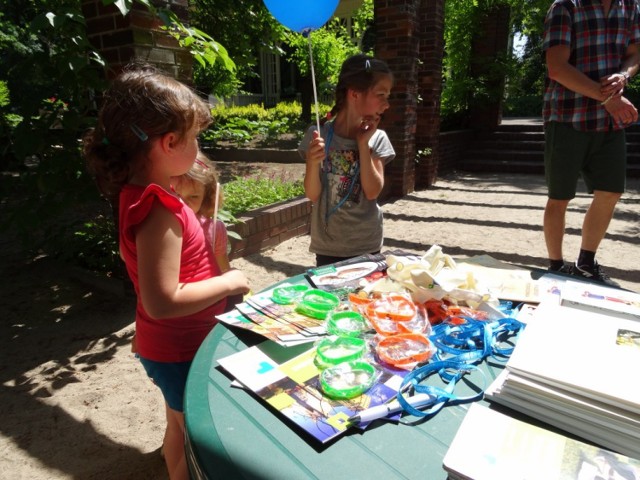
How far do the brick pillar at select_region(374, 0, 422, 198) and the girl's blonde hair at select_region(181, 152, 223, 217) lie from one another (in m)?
4.89

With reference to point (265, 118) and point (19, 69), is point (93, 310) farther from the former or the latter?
point (265, 118)

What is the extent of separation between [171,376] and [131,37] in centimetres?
234

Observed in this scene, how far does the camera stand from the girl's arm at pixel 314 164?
2.06 m

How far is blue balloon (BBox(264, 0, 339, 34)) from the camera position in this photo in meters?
2.17

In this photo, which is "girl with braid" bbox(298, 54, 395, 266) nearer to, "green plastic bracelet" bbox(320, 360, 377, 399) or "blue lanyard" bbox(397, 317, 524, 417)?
"blue lanyard" bbox(397, 317, 524, 417)

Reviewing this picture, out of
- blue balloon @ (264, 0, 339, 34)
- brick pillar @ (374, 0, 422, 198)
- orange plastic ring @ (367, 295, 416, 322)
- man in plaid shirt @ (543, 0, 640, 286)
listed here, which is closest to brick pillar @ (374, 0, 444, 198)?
brick pillar @ (374, 0, 422, 198)

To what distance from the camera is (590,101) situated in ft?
9.28

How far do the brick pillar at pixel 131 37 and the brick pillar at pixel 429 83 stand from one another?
4.80 meters

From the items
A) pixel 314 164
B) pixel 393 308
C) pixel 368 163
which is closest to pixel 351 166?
pixel 368 163

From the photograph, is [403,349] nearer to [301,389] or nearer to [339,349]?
[339,349]

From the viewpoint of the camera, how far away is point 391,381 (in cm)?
101

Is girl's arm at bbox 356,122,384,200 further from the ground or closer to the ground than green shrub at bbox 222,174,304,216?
further from the ground

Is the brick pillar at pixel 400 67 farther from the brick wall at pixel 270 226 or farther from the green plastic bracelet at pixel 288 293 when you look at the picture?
the green plastic bracelet at pixel 288 293

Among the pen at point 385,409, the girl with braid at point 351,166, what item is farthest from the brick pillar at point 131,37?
the pen at point 385,409
